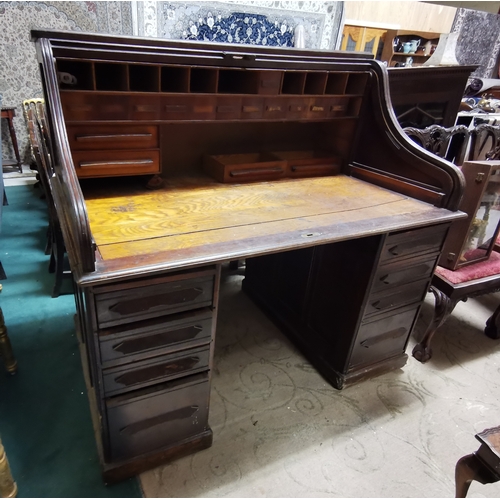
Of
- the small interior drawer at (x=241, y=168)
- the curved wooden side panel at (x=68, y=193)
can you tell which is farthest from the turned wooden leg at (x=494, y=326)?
the curved wooden side panel at (x=68, y=193)

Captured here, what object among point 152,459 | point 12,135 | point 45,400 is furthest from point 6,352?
point 12,135

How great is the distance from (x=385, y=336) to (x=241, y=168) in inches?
37.6

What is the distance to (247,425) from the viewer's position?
1505mm

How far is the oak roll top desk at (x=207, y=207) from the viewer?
1.03m

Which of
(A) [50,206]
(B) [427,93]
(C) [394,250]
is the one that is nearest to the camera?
(C) [394,250]

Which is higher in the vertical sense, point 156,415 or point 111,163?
point 111,163

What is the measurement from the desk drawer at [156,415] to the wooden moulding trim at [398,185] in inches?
41.1

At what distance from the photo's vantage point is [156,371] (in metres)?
1.16

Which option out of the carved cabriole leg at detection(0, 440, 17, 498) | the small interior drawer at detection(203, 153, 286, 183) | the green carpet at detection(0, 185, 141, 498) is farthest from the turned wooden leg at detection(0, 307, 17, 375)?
the small interior drawer at detection(203, 153, 286, 183)

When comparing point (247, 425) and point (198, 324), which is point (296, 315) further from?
point (198, 324)

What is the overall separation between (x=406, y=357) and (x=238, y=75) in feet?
4.80

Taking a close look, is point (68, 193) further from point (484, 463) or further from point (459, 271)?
point (459, 271)

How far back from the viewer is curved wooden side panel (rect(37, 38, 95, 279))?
843 millimetres

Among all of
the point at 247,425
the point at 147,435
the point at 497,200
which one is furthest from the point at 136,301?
the point at 497,200
